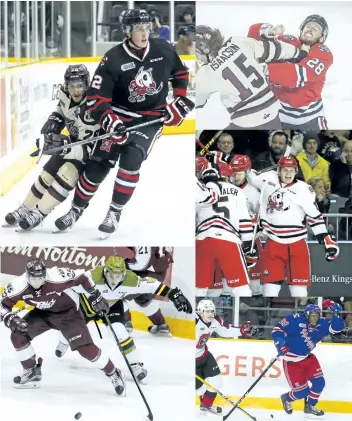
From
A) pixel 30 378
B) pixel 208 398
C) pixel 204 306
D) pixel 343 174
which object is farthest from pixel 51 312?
pixel 343 174

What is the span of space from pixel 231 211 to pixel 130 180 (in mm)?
427

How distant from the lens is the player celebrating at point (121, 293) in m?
4.94

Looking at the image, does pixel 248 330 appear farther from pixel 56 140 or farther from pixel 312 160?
pixel 56 140

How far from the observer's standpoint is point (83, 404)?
4.98 metres

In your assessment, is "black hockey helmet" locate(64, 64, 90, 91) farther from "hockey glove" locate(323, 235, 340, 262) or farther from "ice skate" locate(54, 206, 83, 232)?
"hockey glove" locate(323, 235, 340, 262)

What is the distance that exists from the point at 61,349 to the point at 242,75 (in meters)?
1.30

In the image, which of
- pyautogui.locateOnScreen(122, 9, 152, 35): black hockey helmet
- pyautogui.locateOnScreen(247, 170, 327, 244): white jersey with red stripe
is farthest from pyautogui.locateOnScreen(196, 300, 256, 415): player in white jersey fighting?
pyautogui.locateOnScreen(122, 9, 152, 35): black hockey helmet

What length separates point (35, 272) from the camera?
4930 mm

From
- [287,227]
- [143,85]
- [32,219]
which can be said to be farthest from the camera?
[287,227]

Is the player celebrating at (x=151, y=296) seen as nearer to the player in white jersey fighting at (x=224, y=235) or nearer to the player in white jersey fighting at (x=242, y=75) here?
the player in white jersey fighting at (x=224, y=235)

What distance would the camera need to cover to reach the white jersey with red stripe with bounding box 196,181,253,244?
195 inches

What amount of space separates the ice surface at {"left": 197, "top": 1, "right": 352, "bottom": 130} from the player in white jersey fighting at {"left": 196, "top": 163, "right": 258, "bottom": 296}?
25 centimetres

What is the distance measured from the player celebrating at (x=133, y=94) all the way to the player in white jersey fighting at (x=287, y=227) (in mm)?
439

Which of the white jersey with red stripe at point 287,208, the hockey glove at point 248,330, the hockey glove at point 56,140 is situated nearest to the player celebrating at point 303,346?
the hockey glove at point 248,330
